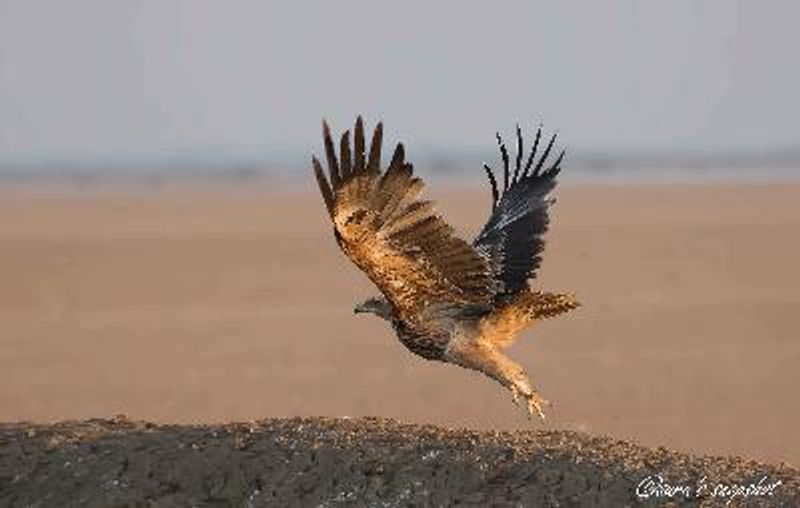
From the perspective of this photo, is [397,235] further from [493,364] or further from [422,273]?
[493,364]

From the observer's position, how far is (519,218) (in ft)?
39.9

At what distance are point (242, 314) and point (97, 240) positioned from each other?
1884 centimetres

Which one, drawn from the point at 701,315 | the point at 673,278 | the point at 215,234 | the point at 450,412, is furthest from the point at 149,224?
the point at 450,412

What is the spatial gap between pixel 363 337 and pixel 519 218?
16990 millimetres

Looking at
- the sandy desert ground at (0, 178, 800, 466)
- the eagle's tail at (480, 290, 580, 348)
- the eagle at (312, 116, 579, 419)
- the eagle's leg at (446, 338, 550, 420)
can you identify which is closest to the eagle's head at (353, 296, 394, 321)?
the eagle at (312, 116, 579, 419)

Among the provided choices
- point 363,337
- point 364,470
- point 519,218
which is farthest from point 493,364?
point 363,337

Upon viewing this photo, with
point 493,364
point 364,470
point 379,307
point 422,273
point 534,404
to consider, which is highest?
point 422,273

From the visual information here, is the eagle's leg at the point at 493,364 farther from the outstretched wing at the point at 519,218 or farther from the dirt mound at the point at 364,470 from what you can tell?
the outstretched wing at the point at 519,218

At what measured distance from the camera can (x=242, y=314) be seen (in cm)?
3225

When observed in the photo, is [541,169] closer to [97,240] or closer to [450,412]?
[450,412]

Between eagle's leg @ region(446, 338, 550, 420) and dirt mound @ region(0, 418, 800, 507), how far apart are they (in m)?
0.42

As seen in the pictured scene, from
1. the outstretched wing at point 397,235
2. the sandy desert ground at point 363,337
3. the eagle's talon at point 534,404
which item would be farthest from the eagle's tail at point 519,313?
the sandy desert ground at point 363,337

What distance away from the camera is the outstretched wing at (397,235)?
32.0 ft

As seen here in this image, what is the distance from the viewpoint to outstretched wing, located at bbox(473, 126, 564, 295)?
38.0ft
